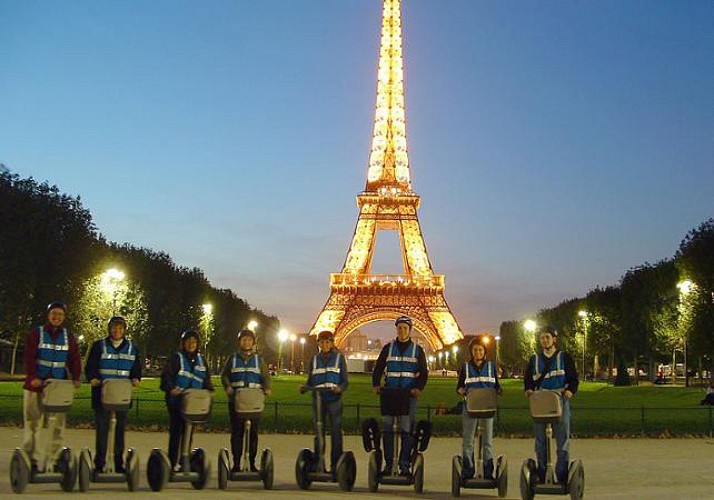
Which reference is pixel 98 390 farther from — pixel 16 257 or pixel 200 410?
pixel 16 257

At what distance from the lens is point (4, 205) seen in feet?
173

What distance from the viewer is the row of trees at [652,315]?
208 feet

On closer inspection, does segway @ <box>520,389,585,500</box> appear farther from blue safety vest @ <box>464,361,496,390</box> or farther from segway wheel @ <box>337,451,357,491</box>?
segway wheel @ <box>337,451,357,491</box>

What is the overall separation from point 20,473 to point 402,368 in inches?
232

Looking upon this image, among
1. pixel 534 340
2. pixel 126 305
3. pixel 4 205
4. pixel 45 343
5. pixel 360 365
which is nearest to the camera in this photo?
pixel 45 343

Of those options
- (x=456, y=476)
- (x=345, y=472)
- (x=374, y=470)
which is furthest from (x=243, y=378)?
(x=456, y=476)

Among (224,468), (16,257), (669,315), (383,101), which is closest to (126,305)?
(16,257)

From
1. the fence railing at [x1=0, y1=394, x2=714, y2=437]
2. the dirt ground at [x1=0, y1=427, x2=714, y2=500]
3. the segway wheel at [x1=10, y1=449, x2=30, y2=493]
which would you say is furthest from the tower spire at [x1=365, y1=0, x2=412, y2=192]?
the segway wheel at [x1=10, y1=449, x2=30, y2=493]

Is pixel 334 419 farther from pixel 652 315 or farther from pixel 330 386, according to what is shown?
pixel 652 315

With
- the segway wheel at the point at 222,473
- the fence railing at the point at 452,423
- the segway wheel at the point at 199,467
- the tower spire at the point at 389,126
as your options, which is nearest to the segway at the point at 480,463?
the segway wheel at the point at 222,473

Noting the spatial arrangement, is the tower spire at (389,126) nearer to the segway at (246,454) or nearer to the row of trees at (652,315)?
the row of trees at (652,315)

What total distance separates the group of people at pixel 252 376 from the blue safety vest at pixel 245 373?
2 cm

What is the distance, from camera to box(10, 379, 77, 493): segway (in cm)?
1368

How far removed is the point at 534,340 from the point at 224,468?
93.3 meters
